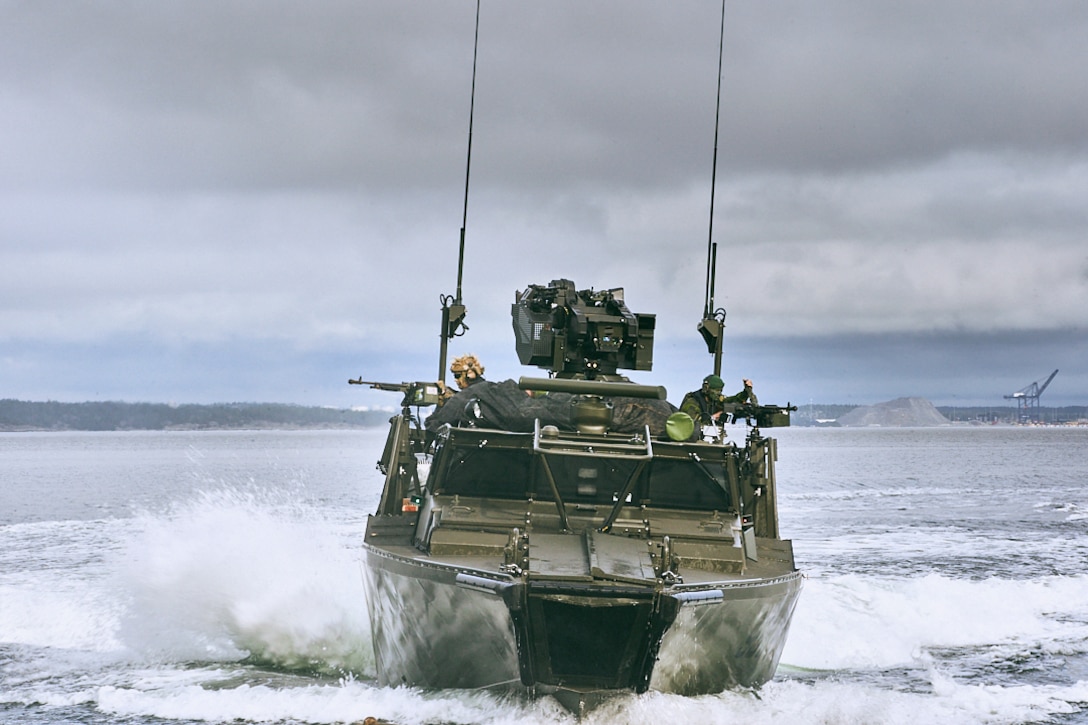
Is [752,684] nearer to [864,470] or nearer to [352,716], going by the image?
[352,716]

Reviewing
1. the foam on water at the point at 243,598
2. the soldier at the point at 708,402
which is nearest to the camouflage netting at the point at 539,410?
the soldier at the point at 708,402

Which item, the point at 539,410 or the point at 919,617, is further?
the point at 919,617

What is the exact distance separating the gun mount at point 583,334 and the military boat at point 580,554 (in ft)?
0.09

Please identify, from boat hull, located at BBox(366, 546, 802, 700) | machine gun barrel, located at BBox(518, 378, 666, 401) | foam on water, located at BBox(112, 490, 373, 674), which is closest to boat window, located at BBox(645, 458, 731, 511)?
machine gun barrel, located at BBox(518, 378, 666, 401)

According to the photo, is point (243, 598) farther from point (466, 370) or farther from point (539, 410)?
point (539, 410)

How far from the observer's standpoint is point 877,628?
16.9m

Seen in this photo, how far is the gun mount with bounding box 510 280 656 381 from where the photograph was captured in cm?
1294

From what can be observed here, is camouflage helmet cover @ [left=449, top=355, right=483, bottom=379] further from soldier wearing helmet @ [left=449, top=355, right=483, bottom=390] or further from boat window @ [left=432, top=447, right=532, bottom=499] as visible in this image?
boat window @ [left=432, top=447, right=532, bottom=499]

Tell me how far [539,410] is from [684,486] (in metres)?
1.47

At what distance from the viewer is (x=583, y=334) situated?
12922mm

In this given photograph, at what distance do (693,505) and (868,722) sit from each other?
2.37 meters

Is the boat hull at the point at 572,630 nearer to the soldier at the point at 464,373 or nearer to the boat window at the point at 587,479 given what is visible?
the boat window at the point at 587,479

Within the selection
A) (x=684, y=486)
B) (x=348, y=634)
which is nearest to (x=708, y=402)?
(x=684, y=486)

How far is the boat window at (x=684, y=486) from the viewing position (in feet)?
36.8
